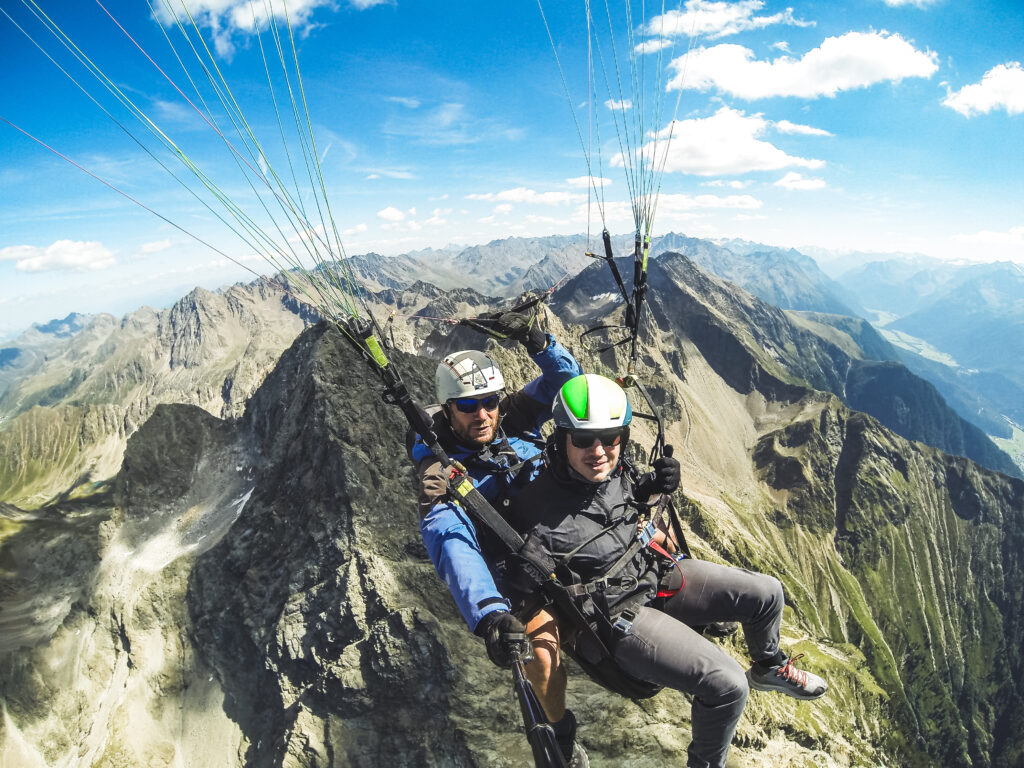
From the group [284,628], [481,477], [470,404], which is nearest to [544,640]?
[481,477]

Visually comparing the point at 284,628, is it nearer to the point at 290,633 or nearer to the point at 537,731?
the point at 290,633

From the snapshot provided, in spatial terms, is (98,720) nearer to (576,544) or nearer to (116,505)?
(116,505)

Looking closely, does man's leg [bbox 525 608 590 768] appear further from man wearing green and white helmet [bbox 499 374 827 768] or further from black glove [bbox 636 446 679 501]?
black glove [bbox 636 446 679 501]

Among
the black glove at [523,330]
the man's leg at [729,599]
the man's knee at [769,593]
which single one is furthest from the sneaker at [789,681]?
the black glove at [523,330]

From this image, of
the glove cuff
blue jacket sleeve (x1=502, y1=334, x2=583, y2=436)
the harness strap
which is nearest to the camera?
the harness strap

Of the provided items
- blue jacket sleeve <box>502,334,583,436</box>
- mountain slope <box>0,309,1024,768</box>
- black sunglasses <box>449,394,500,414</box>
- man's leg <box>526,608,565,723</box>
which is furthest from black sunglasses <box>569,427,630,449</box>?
mountain slope <box>0,309,1024,768</box>

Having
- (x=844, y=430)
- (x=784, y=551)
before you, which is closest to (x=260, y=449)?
(x=784, y=551)

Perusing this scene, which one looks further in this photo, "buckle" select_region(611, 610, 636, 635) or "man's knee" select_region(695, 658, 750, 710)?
"buckle" select_region(611, 610, 636, 635)
